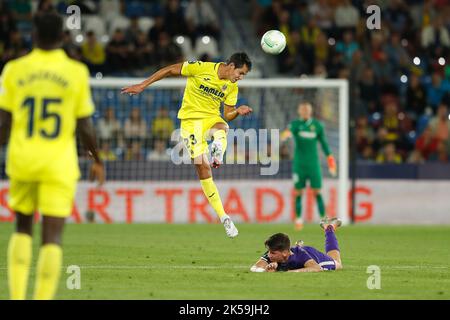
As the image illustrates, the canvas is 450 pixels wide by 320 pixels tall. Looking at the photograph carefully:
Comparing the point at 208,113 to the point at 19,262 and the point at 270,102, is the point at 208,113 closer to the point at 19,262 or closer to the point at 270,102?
the point at 19,262

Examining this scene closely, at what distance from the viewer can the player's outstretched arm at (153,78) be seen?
1241 centimetres

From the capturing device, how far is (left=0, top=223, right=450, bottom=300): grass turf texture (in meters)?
9.55

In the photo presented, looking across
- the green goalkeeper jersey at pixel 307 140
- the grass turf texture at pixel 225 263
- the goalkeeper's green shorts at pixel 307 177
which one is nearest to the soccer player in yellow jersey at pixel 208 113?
the grass turf texture at pixel 225 263

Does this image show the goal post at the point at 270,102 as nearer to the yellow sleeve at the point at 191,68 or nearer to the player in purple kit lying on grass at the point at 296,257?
the yellow sleeve at the point at 191,68

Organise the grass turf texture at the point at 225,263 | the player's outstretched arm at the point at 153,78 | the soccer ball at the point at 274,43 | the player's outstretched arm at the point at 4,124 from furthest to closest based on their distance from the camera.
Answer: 1. the soccer ball at the point at 274,43
2. the player's outstretched arm at the point at 153,78
3. the grass turf texture at the point at 225,263
4. the player's outstretched arm at the point at 4,124

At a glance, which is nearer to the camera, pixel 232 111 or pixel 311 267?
pixel 311 267

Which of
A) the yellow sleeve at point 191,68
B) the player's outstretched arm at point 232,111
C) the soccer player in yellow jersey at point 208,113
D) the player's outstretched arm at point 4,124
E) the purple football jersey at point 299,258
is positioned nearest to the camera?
the player's outstretched arm at point 4,124

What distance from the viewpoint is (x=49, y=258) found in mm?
7438

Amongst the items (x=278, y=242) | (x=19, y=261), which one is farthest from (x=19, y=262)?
(x=278, y=242)

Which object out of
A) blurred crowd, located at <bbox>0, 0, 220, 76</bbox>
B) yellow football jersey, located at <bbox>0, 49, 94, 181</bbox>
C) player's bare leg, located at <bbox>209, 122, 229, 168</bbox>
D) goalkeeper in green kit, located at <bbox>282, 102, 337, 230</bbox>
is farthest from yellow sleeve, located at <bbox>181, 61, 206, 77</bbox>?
blurred crowd, located at <bbox>0, 0, 220, 76</bbox>

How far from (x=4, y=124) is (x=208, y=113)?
20.8ft

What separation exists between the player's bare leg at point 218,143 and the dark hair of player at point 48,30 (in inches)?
241

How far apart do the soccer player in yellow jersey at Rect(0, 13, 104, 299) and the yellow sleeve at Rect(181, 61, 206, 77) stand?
5.96 meters
